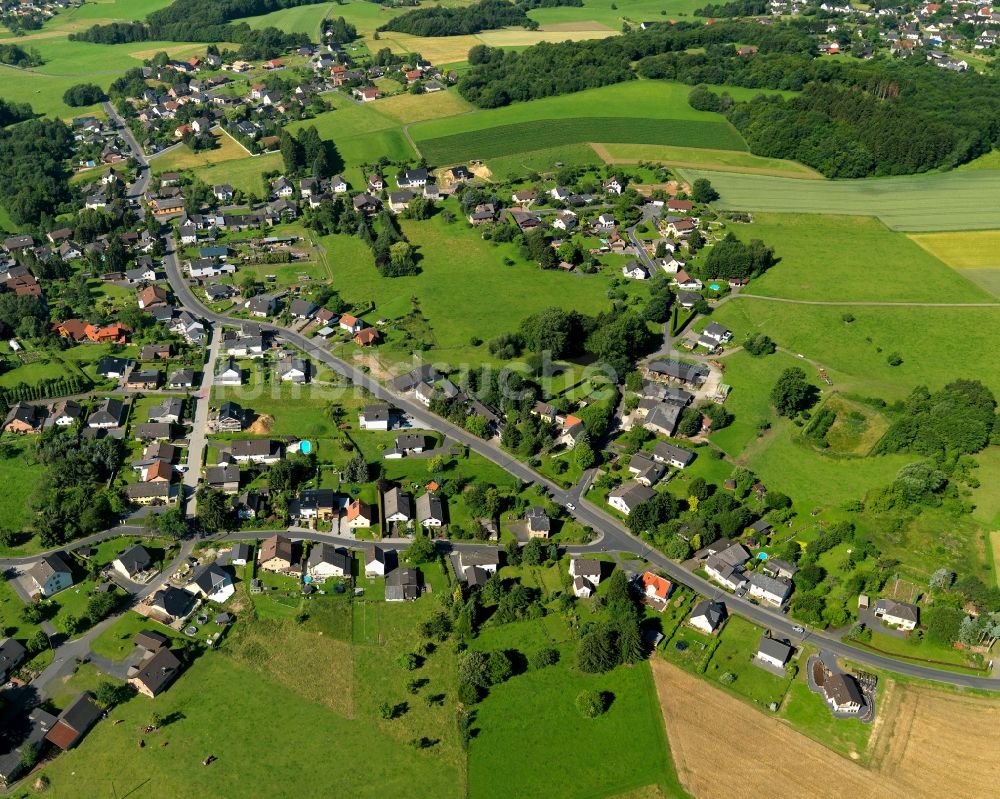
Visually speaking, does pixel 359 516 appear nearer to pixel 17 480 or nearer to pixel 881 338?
pixel 17 480

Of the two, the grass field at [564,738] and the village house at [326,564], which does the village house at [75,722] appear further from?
the grass field at [564,738]

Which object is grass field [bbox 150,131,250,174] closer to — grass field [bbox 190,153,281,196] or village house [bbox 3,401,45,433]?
grass field [bbox 190,153,281,196]

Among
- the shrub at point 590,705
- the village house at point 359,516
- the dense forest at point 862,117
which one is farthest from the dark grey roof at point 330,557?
the dense forest at point 862,117

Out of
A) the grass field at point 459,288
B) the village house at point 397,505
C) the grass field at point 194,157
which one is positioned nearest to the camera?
the village house at point 397,505

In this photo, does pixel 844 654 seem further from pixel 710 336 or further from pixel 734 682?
pixel 710 336

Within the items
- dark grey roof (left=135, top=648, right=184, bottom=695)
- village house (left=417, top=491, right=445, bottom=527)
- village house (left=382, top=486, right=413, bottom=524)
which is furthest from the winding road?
dark grey roof (left=135, top=648, right=184, bottom=695)

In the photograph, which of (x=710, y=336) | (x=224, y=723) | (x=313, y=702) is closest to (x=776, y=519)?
(x=710, y=336)
